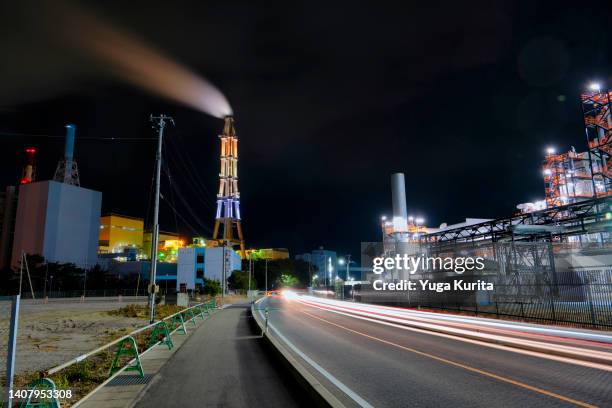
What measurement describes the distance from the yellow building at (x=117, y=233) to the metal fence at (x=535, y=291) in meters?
109

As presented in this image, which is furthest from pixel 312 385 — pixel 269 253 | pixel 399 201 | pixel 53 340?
pixel 269 253

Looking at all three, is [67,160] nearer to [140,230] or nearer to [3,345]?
[140,230]

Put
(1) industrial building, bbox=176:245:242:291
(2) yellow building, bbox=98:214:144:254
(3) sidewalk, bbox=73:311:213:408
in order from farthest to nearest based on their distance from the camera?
(2) yellow building, bbox=98:214:144:254, (1) industrial building, bbox=176:245:242:291, (3) sidewalk, bbox=73:311:213:408

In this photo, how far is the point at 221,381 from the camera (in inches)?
338

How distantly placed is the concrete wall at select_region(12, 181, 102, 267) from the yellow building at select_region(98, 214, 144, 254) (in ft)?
120

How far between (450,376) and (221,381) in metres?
4.89

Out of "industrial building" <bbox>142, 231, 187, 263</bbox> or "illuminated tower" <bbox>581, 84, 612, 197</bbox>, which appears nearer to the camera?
"illuminated tower" <bbox>581, 84, 612, 197</bbox>

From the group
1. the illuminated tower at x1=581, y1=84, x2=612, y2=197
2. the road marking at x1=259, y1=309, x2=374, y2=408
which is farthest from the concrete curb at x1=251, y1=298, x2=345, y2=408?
the illuminated tower at x1=581, y1=84, x2=612, y2=197

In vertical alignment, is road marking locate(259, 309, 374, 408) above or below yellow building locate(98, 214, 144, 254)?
below

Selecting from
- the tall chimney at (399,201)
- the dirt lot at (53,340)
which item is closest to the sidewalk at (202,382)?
the dirt lot at (53,340)

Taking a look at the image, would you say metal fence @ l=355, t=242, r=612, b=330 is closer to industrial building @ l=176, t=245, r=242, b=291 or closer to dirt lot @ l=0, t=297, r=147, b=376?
dirt lot @ l=0, t=297, r=147, b=376

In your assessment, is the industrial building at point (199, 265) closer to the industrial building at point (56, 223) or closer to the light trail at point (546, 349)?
the industrial building at point (56, 223)


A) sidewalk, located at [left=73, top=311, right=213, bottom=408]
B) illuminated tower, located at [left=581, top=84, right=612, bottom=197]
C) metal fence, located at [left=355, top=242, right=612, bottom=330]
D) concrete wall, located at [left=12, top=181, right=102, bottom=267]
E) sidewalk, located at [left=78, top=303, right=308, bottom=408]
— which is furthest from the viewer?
concrete wall, located at [left=12, top=181, right=102, bottom=267]

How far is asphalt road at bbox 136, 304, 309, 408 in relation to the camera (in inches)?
279
